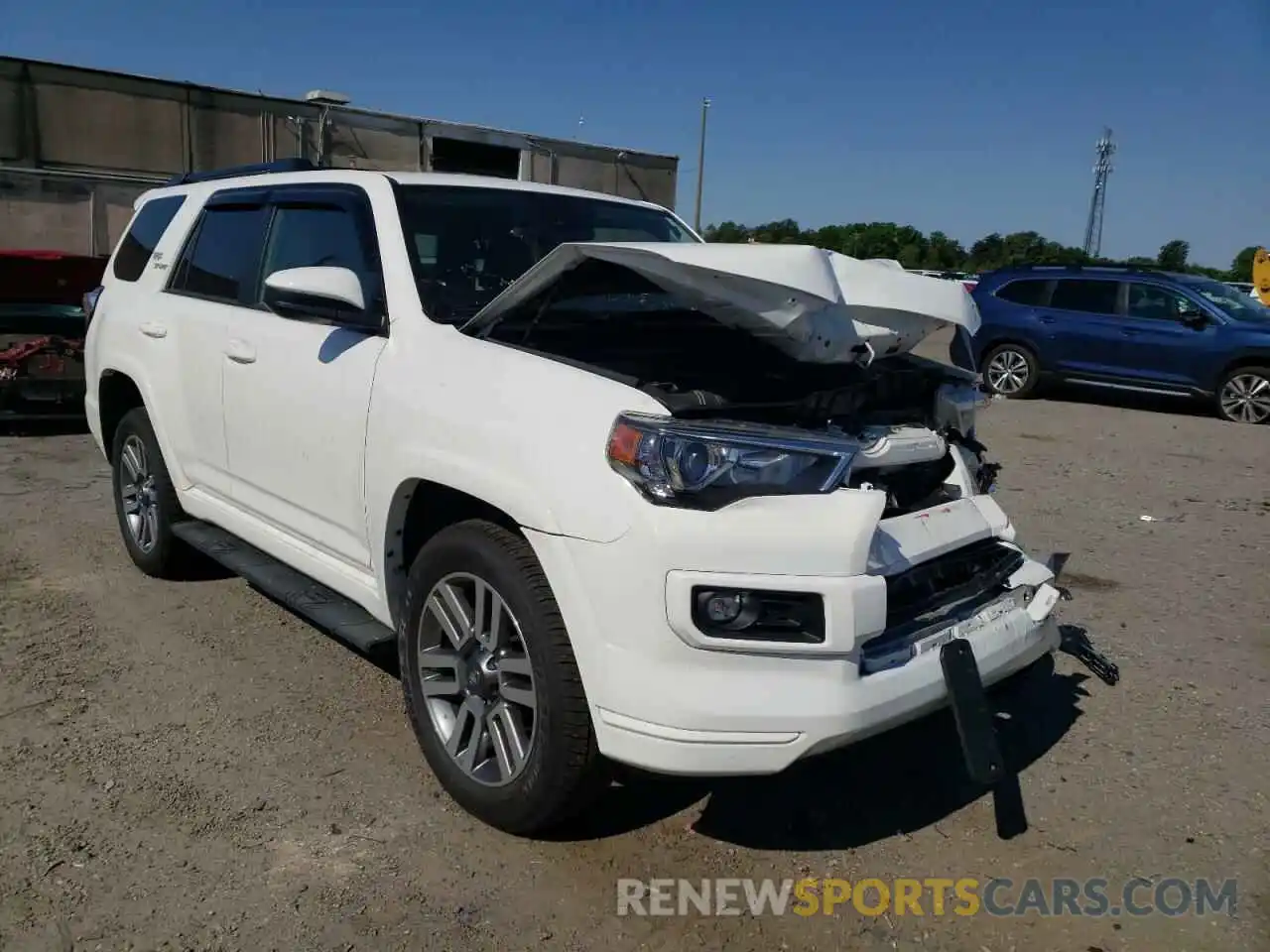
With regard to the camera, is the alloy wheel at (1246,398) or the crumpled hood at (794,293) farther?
the alloy wheel at (1246,398)

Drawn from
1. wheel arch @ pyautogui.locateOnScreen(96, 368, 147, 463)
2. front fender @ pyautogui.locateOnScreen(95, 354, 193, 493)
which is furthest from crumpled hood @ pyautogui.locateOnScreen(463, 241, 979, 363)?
wheel arch @ pyautogui.locateOnScreen(96, 368, 147, 463)

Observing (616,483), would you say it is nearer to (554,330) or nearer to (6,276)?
(554,330)

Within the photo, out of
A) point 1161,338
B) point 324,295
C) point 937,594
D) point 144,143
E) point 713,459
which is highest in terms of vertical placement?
point 144,143

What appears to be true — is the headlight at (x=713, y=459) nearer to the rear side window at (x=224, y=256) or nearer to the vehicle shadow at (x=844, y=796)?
the vehicle shadow at (x=844, y=796)

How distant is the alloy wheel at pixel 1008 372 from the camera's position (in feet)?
46.9

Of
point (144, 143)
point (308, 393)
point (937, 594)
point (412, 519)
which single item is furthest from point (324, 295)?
point (144, 143)

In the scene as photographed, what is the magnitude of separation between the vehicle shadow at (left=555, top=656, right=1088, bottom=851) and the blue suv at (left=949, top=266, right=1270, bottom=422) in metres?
10.3

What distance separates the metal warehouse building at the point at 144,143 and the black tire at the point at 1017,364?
9.17m

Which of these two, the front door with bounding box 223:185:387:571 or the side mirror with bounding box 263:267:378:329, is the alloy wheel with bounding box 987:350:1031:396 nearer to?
the front door with bounding box 223:185:387:571

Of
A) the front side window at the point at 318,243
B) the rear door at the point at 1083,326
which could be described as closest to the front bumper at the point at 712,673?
the front side window at the point at 318,243

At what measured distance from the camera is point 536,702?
2770 millimetres

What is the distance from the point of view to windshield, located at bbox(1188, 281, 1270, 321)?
1316 cm

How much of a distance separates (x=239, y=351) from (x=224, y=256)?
2.36 ft

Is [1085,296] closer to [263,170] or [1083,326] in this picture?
[1083,326]
